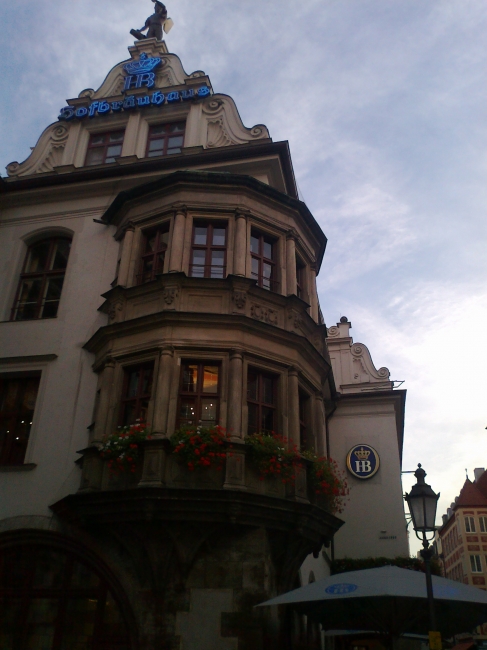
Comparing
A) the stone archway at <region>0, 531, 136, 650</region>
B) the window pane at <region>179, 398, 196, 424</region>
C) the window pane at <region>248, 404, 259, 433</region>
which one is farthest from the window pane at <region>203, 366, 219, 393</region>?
the stone archway at <region>0, 531, 136, 650</region>

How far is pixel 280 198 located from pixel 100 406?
7001 mm

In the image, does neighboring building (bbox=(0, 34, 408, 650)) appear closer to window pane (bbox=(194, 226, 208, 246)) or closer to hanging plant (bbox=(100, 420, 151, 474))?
window pane (bbox=(194, 226, 208, 246))

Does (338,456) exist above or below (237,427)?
above

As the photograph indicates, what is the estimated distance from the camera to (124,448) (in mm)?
11445

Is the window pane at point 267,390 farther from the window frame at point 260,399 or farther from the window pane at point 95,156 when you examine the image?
the window pane at point 95,156

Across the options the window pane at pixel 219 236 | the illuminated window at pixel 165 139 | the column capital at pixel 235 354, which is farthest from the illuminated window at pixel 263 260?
the illuminated window at pixel 165 139

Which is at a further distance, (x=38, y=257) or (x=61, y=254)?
(x=38, y=257)

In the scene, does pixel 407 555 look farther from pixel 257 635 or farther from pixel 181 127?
pixel 181 127

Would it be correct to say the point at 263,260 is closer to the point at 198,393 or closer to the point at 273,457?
the point at 198,393

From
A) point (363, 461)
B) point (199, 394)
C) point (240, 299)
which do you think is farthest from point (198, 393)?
point (363, 461)

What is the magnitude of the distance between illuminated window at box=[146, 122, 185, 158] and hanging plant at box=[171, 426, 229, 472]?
9.73m

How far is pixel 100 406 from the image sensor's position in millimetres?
12773

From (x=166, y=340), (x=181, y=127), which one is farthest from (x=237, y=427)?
(x=181, y=127)

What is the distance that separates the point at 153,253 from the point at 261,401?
4.68 meters
